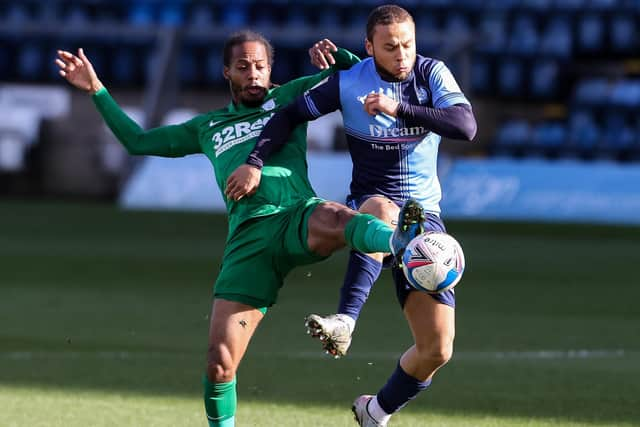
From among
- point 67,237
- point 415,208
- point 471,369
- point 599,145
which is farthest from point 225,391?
point 599,145

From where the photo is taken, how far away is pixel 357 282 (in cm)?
536

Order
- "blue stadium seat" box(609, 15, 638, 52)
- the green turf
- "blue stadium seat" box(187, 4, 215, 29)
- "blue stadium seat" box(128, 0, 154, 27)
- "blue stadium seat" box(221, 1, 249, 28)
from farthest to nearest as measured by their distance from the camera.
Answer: "blue stadium seat" box(128, 0, 154, 27) → "blue stadium seat" box(187, 4, 215, 29) → "blue stadium seat" box(221, 1, 249, 28) → "blue stadium seat" box(609, 15, 638, 52) → the green turf

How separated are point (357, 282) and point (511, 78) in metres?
17.1

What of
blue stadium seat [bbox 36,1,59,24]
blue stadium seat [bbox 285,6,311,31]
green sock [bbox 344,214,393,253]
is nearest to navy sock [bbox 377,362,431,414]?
green sock [bbox 344,214,393,253]

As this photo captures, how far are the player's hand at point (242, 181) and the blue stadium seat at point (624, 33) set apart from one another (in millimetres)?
17632

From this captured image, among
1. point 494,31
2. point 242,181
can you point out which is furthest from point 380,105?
point 494,31

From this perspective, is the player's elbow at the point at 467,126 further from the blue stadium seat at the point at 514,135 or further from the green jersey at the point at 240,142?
the blue stadium seat at the point at 514,135

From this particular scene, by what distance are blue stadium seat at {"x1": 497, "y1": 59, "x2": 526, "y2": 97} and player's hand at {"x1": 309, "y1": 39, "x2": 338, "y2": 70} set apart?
16381 millimetres

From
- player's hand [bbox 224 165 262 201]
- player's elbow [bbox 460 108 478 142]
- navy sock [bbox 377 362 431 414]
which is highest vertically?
player's elbow [bbox 460 108 478 142]

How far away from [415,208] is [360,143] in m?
0.91

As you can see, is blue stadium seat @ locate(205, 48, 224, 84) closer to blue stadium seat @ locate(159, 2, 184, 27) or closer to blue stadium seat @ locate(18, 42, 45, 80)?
blue stadium seat @ locate(159, 2, 184, 27)

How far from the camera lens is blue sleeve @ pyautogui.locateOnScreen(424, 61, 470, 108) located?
5.34 meters

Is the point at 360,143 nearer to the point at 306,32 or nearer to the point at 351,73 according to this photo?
the point at 351,73

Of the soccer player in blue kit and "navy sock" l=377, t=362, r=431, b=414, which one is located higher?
the soccer player in blue kit
